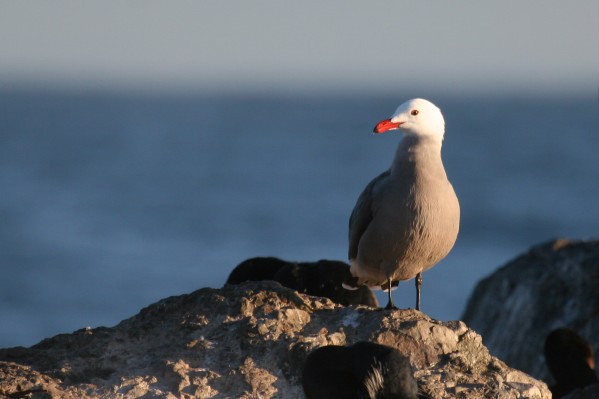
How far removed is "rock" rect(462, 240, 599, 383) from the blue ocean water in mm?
13055

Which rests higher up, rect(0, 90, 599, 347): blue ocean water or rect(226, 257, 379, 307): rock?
rect(0, 90, 599, 347): blue ocean water

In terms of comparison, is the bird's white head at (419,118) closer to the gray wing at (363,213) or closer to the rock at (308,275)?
the gray wing at (363,213)

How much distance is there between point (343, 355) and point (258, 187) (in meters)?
54.2

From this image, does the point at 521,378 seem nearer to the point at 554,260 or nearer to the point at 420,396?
the point at 420,396

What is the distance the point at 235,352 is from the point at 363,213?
256 cm

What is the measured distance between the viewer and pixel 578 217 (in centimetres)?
5031

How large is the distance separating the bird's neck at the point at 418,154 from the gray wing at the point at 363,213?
28cm

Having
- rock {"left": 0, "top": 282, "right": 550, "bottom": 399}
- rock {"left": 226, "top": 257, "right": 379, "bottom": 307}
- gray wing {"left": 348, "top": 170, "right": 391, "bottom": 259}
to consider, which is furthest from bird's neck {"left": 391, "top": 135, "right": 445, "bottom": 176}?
rock {"left": 0, "top": 282, "right": 550, "bottom": 399}

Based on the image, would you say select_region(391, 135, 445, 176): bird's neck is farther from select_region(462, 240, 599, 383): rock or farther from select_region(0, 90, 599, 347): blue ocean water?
select_region(0, 90, 599, 347): blue ocean water

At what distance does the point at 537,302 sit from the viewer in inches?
551

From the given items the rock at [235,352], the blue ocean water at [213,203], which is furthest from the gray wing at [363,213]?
the blue ocean water at [213,203]

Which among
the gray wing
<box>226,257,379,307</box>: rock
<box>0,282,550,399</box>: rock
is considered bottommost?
<box>0,282,550,399</box>: rock

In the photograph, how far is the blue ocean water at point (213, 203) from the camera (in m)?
34.3

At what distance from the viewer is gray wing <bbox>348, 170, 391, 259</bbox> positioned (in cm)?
1029
